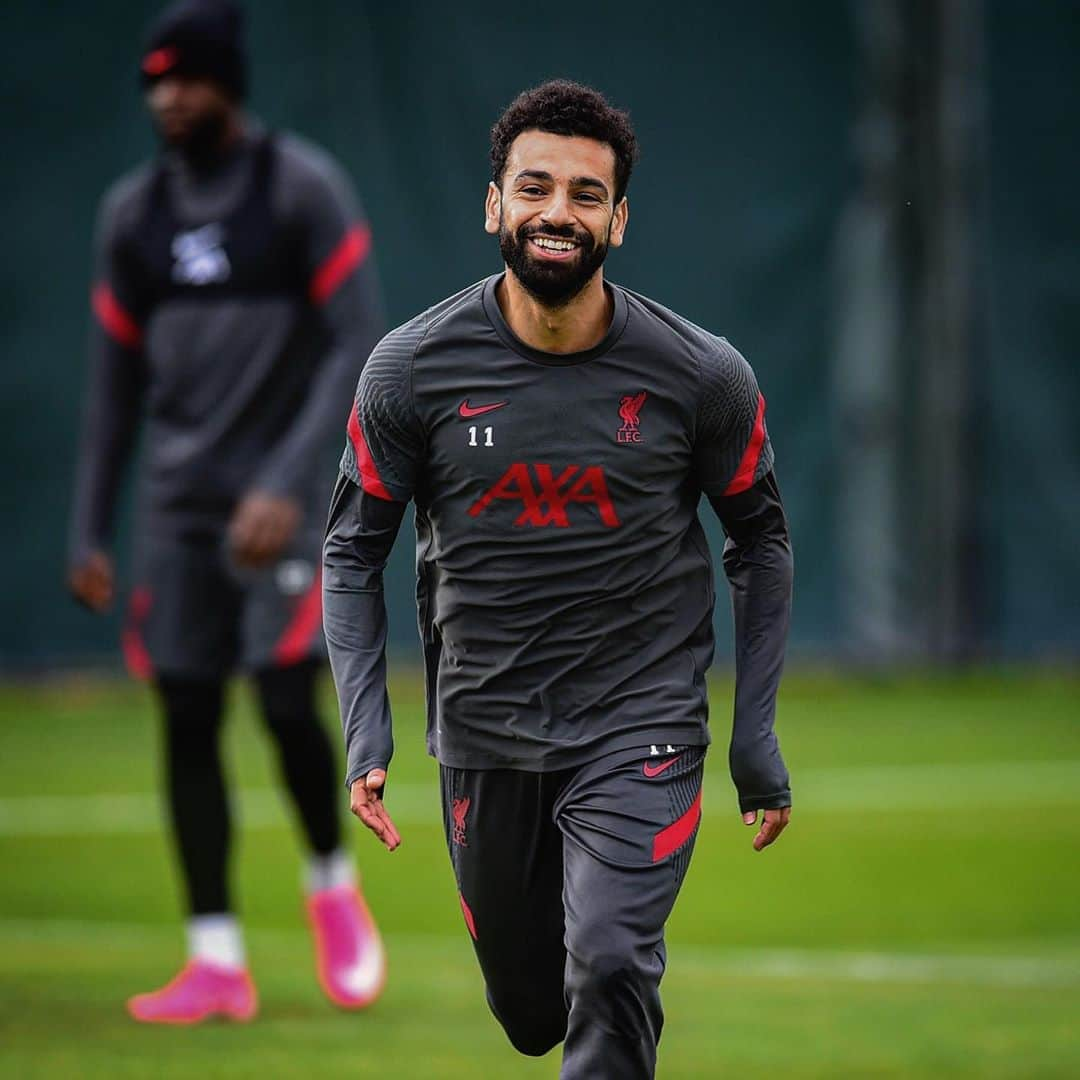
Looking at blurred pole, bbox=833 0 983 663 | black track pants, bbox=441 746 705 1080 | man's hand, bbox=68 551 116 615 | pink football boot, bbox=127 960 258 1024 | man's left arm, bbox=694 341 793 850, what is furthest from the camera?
blurred pole, bbox=833 0 983 663

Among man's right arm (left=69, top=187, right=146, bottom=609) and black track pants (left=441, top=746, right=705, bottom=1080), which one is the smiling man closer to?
black track pants (left=441, top=746, right=705, bottom=1080)

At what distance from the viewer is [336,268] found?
6805mm

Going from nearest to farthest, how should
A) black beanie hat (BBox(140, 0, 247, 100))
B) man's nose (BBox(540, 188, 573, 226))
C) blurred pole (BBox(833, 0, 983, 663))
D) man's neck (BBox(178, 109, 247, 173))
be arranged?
man's nose (BBox(540, 188, 573, 226))
black beanie hat (BBox(140, 0, 247, 100))
man's neck (BBox(178, 109, 247, 173))
blurred pole (BBox(833, 0, 983, 663))

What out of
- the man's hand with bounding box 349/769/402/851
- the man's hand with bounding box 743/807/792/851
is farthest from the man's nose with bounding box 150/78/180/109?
the man's hand with bounding box 743/807/792/851

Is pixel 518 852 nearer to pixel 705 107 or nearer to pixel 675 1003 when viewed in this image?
pixel 675 1003

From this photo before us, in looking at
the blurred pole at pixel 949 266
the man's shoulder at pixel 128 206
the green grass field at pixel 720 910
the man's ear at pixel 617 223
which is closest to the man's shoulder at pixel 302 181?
the man's shoulder at pixel 128 206

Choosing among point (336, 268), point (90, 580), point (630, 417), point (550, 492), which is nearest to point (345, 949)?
point (90, 580)

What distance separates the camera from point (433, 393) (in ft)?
14.7

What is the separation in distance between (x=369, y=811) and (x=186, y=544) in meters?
2.63

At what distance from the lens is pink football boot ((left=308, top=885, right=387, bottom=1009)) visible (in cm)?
662

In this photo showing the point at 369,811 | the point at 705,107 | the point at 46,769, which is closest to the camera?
the point at 369,811

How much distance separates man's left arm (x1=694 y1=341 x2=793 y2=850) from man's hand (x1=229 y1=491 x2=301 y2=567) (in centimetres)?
216

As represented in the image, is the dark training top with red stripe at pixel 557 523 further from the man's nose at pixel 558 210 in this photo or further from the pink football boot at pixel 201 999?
the pink football boot at pixel 201 999

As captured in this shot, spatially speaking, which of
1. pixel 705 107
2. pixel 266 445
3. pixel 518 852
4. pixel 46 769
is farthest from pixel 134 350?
pixel 705 107
